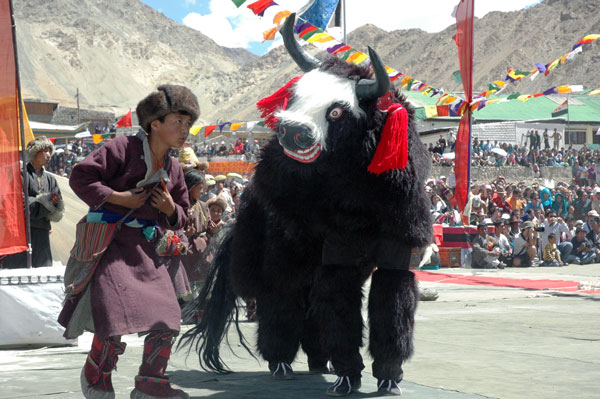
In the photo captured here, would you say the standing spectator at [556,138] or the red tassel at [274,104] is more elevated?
the standing spectator at [556,138]

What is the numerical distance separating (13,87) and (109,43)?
145 metres

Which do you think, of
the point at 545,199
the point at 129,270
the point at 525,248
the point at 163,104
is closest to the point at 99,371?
the point at 129,270

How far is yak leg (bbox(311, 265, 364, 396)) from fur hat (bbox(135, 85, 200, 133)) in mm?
1140

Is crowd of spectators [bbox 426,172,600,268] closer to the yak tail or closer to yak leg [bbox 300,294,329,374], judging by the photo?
the yak tail

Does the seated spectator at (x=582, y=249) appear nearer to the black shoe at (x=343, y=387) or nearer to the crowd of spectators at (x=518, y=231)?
the crowd of spectators at (x=518, y=231)

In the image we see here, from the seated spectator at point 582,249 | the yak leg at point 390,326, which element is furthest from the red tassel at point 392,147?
the seated spectator at point 582,249

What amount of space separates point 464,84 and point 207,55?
166897 millimetres

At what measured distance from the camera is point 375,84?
414cm

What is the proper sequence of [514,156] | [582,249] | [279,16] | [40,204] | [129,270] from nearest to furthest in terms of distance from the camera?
[129,270] → [40,204] → [279,16] → [582,249] → [514,156]

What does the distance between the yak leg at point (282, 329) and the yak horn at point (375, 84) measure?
119 centimetres

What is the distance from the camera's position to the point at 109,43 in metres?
145

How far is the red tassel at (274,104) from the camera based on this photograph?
4434 millimetres

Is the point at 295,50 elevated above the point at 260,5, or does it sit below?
below

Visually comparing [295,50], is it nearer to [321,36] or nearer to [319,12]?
[321,36]
